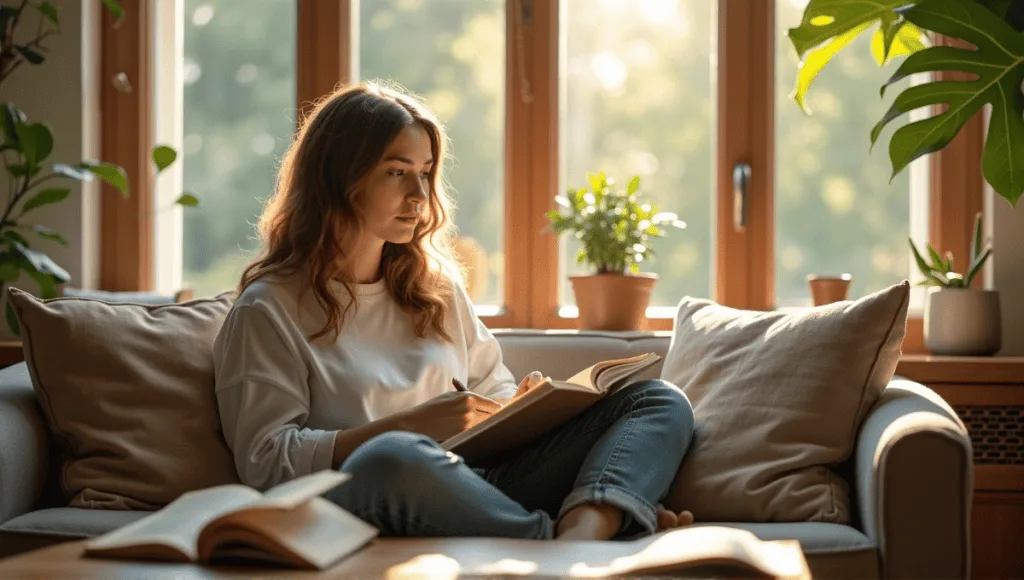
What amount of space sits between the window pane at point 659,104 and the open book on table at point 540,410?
1246mm

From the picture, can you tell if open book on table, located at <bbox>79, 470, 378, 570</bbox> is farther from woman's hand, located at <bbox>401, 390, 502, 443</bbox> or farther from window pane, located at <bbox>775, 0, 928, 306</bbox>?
window pane, located at <bbox>775, 0, 928, 306</bbox>

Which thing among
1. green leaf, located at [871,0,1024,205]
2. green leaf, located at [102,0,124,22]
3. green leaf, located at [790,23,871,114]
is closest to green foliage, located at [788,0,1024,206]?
green leaf, located at [871,0,1024,205]

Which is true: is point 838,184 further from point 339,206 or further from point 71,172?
point 71,172

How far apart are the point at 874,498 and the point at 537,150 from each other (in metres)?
1.61

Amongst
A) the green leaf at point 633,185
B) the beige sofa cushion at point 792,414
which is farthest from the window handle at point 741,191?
the beige sofa cushion at point 792,414

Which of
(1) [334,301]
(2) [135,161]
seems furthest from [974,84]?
(2) [135,161]

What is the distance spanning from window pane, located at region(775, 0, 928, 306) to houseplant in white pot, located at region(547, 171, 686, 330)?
0.43 meters

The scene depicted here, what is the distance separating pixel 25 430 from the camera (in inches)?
80.0

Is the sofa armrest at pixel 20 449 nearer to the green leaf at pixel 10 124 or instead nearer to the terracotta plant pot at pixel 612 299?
the green leaf at pixel 10 124

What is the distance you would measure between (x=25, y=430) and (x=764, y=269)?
1.96 meters

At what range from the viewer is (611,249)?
2.87 meters

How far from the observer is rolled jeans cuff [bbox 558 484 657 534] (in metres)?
1.71

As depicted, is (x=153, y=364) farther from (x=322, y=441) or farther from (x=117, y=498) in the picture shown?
(x=322, y=441)

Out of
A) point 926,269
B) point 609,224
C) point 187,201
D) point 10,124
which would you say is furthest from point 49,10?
point 926,269
